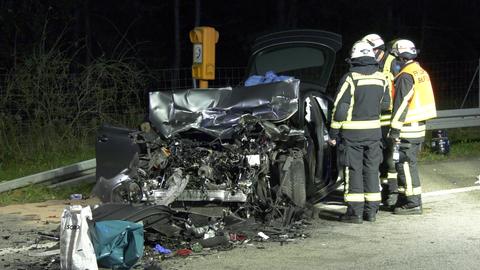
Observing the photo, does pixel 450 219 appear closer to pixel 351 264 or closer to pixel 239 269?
pixel 351 264

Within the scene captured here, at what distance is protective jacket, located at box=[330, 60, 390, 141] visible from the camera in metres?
7.69

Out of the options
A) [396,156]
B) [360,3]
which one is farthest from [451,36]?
[396,156]

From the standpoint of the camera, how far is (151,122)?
7637 mm

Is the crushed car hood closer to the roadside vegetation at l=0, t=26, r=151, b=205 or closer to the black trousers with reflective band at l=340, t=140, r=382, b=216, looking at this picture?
the black trousers with reflective band at l=340, t=140, r=382, b=216

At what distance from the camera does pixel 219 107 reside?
773 cm

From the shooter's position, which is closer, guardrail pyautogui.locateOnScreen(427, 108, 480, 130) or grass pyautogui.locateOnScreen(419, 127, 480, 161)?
grass pyautogui.locateOnScreen(419, 127, 480, 161)

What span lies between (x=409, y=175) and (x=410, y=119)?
2.03 ft

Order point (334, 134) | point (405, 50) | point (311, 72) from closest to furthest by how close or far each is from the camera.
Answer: point (334, 134) → point (405, 50) → point (311, 72)

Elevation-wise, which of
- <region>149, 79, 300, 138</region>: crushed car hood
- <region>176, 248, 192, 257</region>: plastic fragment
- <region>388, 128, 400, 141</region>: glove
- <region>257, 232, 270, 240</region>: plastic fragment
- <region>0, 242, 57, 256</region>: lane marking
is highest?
<region>149, 79, 300, 138</region>: crushed car hood

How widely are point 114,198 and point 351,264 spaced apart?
8.06ft

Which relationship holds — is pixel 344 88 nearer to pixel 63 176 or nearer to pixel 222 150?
pixel 222 150

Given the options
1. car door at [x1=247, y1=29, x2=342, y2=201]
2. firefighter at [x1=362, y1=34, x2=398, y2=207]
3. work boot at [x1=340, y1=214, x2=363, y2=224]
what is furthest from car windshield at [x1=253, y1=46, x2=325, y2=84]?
work boot at [x1=340, y1=214, x2=363, y2=224]

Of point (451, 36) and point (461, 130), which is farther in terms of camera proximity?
point (451, 36)

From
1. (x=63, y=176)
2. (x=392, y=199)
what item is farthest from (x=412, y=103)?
(x=63, y=176)
